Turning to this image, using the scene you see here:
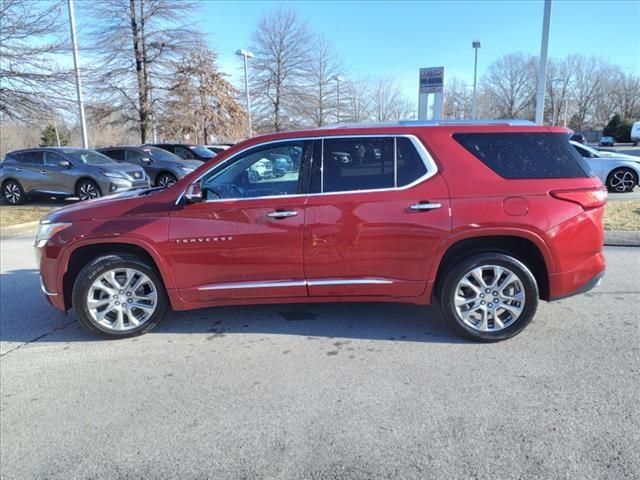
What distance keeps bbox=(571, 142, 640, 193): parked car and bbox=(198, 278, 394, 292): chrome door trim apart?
10.6 meters

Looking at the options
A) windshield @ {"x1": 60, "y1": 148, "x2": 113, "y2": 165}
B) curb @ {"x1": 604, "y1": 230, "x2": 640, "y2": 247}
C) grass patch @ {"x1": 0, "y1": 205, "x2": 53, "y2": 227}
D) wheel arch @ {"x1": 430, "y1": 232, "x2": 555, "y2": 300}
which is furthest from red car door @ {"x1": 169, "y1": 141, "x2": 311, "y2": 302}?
windshield @ {"x1": 60, "y1": 148, "x2": 113, "y2": 165}

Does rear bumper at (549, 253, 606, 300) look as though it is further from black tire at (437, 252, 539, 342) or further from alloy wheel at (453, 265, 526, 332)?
alloy wheel at (453, 265, 526, 332)

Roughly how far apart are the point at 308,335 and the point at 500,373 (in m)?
1.60

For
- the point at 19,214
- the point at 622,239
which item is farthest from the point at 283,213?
the point at 19,214

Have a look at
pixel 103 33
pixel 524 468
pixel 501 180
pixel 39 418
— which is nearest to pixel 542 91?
pixel 501 180

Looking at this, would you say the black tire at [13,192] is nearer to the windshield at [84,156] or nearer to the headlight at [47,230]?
the windshield at [84,156]

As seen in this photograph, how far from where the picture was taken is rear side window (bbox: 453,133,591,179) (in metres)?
3.72

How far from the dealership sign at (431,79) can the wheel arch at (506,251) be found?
10081 millimetres

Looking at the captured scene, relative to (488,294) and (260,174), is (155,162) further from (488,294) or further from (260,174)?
(488,294)

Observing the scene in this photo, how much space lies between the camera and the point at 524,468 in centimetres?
236

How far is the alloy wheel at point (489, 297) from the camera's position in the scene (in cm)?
376

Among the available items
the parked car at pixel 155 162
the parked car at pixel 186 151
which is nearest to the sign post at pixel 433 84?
the parked car at pixel 155 162

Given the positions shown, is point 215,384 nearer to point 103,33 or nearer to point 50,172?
point 50,172

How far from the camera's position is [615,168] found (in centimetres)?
1204
